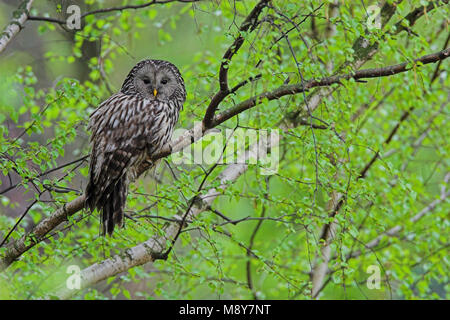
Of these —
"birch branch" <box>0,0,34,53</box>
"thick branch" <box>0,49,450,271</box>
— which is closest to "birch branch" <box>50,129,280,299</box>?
"thick branch" <box>0,49,450,271</box>

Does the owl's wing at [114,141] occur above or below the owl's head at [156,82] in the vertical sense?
below

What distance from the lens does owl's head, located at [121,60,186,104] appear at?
366cm

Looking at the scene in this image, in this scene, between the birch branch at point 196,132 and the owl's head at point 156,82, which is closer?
the birch branch at point 196,132

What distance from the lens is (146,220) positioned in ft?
12.2

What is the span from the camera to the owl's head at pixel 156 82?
366 cm

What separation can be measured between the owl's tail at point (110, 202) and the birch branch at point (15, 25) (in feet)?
3.18

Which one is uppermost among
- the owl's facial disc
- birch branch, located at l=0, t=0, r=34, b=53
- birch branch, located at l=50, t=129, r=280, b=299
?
birch branch, located at l=0, t=0, r=34, b=53

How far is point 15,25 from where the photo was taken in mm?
3619

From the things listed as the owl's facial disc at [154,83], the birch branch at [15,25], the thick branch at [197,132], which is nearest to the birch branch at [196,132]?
the thick branch at [197,132]

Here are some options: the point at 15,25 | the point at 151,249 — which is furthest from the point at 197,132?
the point at 15,25

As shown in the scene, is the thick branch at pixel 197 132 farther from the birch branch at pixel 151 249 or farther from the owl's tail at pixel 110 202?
the birch branch at pixel 151 249

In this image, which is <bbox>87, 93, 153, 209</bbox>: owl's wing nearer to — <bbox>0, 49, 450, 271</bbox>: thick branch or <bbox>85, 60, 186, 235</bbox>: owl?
<bbox>85, 60, 186, 235</bbox>: owl
